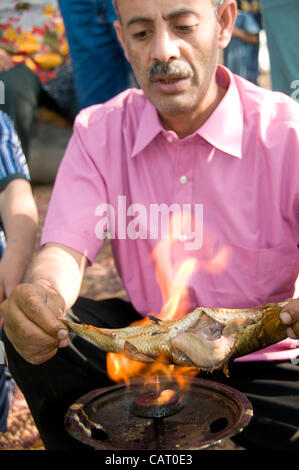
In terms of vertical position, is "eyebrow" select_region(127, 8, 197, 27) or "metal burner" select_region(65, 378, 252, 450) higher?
"eyebrow" select_region(127, 8, 197, 27)

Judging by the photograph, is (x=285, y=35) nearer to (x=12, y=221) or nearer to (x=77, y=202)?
(x=77, y=202)

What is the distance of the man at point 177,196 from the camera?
2.67m

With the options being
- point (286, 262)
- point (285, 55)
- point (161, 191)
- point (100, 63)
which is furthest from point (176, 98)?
point (100, 63)

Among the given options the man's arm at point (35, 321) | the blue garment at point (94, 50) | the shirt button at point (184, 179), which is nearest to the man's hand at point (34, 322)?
the man's arm at point (35, 321)

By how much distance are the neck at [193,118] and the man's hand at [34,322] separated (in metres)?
1.08

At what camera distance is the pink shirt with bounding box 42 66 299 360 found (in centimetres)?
276

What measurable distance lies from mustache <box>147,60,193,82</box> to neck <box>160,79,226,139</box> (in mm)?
235

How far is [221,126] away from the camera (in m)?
2.84

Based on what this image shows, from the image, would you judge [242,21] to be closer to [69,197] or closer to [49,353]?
[69,197]

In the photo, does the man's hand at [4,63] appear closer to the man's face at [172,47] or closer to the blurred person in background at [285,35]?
the blurred person in background at [285,35]

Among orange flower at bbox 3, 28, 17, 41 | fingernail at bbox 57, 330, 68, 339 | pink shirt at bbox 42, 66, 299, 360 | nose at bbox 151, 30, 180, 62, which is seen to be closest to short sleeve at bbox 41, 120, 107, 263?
pink shirt at bbox 42, 66, 299, 360

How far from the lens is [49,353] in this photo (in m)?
2.24

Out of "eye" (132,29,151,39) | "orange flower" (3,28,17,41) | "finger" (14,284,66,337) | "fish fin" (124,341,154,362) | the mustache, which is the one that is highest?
"orange flower" (3,28,17,41)

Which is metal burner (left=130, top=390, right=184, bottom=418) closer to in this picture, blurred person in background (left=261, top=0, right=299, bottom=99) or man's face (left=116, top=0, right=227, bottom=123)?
man's face (left=116, top=0, right=227, bottom=123)
